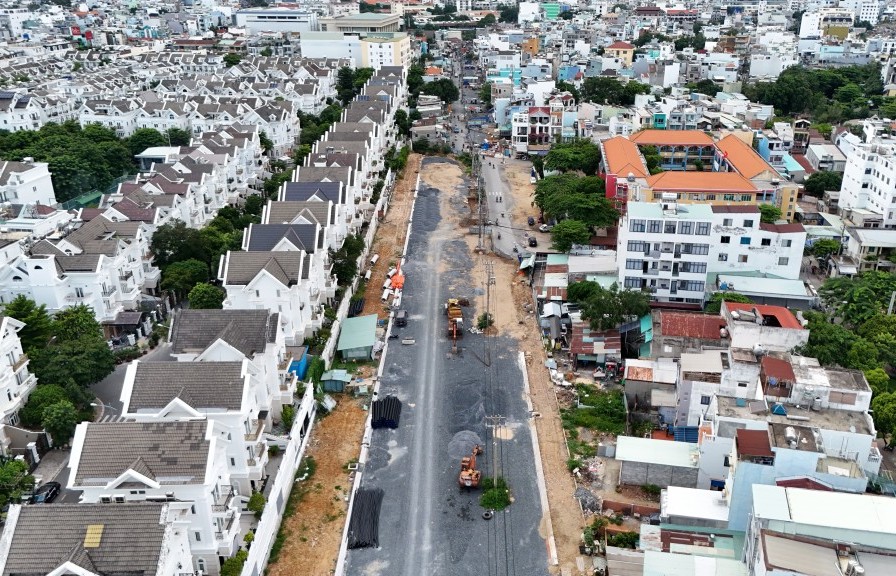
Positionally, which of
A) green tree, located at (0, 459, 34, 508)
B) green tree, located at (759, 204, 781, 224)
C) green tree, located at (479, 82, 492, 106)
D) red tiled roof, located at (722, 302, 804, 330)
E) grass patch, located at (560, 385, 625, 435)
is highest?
green tree, located at (479, 82, 492, 106)

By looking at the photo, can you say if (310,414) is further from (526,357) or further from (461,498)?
(526,357)

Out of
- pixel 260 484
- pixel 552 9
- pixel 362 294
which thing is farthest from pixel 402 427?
pixel 552 9

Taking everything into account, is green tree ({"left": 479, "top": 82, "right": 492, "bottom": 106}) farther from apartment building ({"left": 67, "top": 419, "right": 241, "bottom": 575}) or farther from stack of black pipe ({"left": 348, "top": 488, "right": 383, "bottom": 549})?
apartment building ({"left": 67, "top": 419, "right": 241, "bottom": 575})

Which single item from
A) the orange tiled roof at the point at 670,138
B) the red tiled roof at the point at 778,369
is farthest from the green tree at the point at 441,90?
the red tiled roof at the point at 778,369

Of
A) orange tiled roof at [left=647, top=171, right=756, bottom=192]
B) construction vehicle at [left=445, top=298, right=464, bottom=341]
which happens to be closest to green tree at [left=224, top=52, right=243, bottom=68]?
orange tiled roof at [left=647, top=171, right=756, bottom=192]

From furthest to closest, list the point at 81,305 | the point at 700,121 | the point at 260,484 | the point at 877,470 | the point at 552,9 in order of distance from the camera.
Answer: the point at 552,9, the point at 700,121, the point at 81,305, the point at 260,484, the point at 877,470

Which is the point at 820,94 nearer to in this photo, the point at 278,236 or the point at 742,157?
the point at 742,157

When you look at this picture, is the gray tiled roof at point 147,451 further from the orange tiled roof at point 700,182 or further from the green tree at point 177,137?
the green tree at point 177,137
